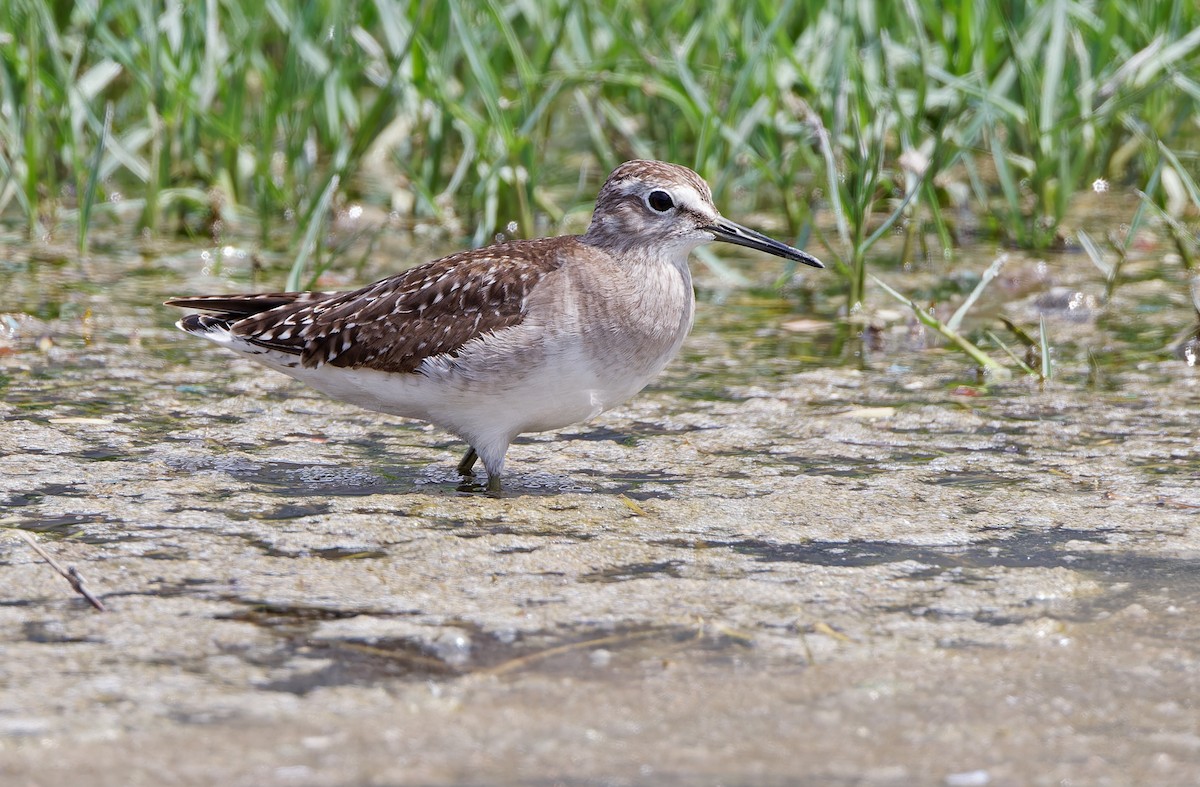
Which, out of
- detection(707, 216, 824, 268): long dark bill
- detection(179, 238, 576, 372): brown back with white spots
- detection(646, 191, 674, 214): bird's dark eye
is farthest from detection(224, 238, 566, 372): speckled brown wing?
detection(707, 216, 824, 268): long dark bill

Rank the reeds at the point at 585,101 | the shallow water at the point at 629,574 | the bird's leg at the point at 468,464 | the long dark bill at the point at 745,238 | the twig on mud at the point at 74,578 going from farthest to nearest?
1. the reeds at the point at 585,101
2. the long dark bill at the point at 745,238
3. the bird's leg at the point at 468,464
4. the twig on mud at the point at 74,578
5. the shallow water at the point at 629,574

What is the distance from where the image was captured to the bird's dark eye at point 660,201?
5414 mm

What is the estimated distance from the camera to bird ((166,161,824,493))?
195 inches

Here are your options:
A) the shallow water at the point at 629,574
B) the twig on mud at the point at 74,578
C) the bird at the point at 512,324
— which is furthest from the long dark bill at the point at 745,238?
the twig on mud at the point at 74,578

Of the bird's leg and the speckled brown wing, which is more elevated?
the speckled brown wing

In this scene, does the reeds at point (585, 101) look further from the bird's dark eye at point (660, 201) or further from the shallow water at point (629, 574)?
the bird's dark eye at point (660, 201)

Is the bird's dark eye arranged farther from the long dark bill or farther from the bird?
the long dark bill

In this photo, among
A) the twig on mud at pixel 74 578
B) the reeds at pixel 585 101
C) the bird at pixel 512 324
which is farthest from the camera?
the reeds at pixel 585 101

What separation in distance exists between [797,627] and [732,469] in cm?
146

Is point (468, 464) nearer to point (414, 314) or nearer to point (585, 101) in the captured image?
point (414, 314)

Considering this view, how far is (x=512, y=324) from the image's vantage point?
5008mm

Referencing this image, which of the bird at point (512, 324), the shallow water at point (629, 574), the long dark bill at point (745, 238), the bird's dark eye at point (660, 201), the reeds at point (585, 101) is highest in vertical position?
the reeds at point (585, 101)

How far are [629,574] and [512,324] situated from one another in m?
1.08

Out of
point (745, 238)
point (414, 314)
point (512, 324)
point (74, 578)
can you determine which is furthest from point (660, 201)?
point (74, 578)
